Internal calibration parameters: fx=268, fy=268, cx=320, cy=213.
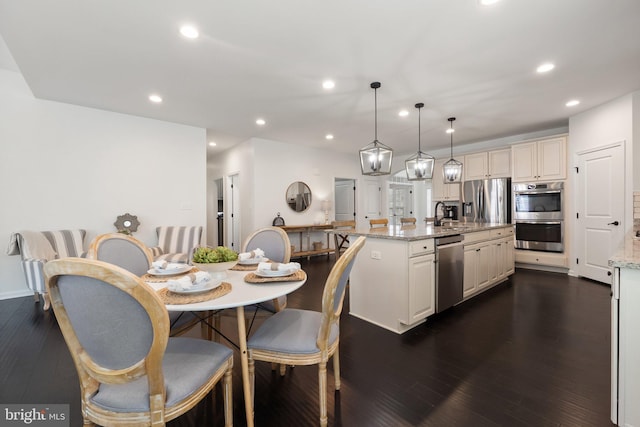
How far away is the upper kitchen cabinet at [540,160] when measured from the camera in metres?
4.57

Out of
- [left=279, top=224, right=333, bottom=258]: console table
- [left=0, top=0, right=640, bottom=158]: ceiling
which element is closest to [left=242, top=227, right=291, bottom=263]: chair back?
[left=0, top=0, right=640, bottom=158]: ceiling

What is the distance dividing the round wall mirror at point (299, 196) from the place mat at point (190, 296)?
4750mm

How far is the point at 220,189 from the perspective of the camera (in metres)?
7.98

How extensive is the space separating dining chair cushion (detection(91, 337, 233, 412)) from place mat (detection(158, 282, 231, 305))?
0.26 m

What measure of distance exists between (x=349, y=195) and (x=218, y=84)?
4935 millimetres

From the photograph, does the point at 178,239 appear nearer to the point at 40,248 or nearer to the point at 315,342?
the point at 40,248

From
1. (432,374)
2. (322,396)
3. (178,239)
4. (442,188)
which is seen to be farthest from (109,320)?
(442,188)

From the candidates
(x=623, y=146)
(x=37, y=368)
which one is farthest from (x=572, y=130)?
(x=37, y=368)

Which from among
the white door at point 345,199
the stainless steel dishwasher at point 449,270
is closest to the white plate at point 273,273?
the stainless steel dishwasher at point 449,270

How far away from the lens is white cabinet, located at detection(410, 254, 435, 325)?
2.48 meters

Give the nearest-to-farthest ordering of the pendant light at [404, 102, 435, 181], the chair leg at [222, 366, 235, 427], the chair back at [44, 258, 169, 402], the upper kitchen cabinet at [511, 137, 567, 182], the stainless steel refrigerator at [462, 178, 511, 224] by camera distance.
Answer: the chair back at [44, 258, 169, 402] → the chair leg at [222, 366, 235, 427] → the pendant light at [404, 102, 435, 181] → the upper kitchen cabinet at [511, 137, 567, 182] → the stainless steel refrigerator at [462, 178, 511, 224]

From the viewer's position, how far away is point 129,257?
2.01 metres

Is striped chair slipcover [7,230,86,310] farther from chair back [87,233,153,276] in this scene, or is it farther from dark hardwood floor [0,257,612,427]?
chair back [87,233,153,276]

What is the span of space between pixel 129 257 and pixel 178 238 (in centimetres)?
250
